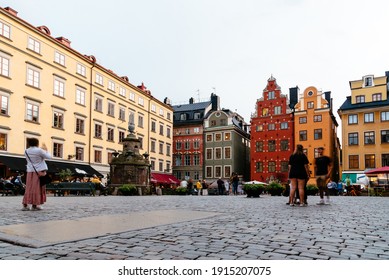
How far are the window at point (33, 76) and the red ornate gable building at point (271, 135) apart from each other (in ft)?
111

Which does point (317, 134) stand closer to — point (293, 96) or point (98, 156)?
point (293, 96)

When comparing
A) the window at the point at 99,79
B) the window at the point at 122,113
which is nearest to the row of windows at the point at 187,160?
the window at the point at 122,113

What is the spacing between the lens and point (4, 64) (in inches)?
1271

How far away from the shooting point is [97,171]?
43375 millimetres

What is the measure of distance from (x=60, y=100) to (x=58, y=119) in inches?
77.6

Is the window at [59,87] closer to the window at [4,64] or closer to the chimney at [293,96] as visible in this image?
the window at [4,64]

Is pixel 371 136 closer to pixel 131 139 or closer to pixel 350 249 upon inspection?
pixel 131 139

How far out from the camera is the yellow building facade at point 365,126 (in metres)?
48.3

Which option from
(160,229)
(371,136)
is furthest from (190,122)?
(160,229)

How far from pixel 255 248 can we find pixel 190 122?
209 ft

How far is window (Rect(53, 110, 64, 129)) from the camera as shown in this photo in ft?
125

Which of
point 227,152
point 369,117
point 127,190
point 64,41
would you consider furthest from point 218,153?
point 127,190
